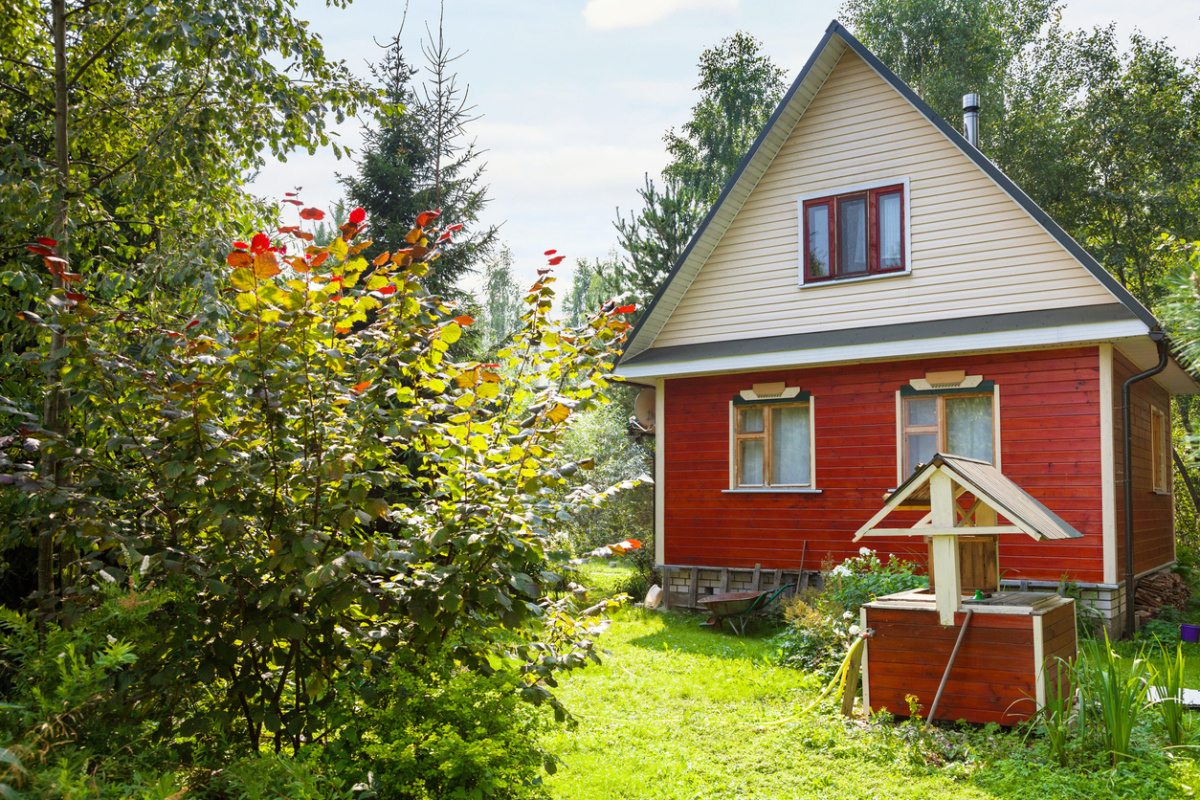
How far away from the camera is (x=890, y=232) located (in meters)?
11.5

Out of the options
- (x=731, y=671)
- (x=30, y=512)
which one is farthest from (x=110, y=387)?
(x=731, y=671)

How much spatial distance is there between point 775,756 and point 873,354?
6.28 meters

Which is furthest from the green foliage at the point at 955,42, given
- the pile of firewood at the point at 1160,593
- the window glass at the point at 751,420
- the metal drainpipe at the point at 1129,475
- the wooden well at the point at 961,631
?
the wooden well at the point at 961,631

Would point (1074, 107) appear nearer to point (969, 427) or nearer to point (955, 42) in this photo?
point (955, 42)

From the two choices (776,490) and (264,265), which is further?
(776,490)

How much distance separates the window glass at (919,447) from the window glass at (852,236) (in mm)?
2451

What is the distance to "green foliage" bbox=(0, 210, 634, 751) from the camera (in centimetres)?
311

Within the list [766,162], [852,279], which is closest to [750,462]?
[852,279]

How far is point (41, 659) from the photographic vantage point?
296 cm

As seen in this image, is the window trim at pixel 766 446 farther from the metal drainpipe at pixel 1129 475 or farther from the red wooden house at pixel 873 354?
the metal drainpipe at pixel 1129 475

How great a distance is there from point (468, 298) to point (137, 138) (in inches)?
419

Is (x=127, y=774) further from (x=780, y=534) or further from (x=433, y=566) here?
(x=780, y=534)

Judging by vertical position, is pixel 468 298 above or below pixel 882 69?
below

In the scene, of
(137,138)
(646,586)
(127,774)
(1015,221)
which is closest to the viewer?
(127,774)
